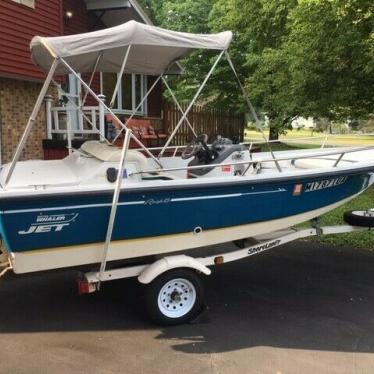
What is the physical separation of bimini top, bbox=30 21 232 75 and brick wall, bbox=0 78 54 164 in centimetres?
558

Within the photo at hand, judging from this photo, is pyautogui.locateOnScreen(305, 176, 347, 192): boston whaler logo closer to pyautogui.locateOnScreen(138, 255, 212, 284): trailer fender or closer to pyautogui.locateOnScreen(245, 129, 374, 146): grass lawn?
pyautogui.locateOnScreen(245, 129, 374, 146): grass lawn

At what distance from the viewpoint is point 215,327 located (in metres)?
4.67

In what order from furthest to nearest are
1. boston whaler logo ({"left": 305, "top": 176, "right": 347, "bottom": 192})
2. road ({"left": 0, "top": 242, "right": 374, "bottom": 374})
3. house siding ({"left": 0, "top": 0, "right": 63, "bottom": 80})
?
house siding ({"left": 0, "top": 0, "right": 63, "bottom": 80})
boston whaler logo ({"left": 305, "top": 176, "right": 347, "bottom": 192})
road ({"left": 0, "top": 242, "right": 374, "bottom": 374})

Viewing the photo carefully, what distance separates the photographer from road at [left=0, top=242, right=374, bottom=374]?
4.00 m

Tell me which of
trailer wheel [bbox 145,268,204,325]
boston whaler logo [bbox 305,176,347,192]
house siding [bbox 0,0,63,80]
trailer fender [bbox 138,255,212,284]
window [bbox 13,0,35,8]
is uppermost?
window [bbox 13,0,35,8]

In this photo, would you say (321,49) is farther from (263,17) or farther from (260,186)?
(260,186)

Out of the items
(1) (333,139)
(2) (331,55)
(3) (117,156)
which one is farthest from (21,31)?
(1) (333,139)

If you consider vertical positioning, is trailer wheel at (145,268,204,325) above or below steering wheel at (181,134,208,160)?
below

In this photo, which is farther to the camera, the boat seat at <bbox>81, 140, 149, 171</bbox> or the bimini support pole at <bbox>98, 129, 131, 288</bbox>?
the boat seat at <bbox>81, 140, 149, 171</bbox>

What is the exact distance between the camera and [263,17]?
14.2 meters

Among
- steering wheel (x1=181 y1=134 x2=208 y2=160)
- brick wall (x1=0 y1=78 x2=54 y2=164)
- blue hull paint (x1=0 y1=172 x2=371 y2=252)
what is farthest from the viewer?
brick wall (x1=0 y1=78 x2=54 y2=164)

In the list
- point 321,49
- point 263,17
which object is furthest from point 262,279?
point 263,17

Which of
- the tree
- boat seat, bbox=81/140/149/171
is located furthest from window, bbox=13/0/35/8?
boat seat, bbox=81/140/149/171

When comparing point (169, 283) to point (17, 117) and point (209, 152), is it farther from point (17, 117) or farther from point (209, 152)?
point (17, 117)
